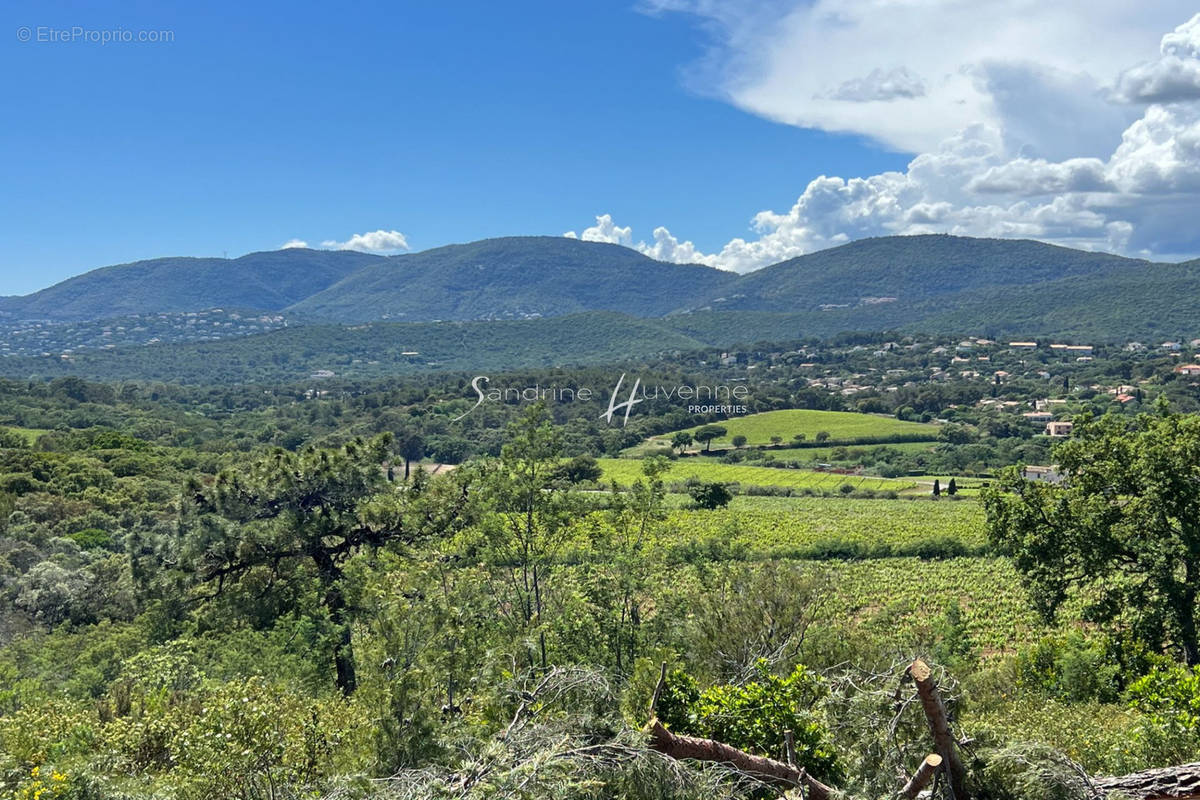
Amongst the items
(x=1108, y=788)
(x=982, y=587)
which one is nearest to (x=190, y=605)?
(x=1108, y=788)

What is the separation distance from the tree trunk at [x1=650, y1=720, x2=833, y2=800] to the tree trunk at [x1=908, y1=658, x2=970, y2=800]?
828 millimetres

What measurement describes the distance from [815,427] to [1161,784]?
347 ft

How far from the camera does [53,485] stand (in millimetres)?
43781

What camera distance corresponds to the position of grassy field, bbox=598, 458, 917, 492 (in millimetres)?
74688

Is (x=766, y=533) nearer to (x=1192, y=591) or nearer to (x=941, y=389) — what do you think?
(x=1192, y=591)

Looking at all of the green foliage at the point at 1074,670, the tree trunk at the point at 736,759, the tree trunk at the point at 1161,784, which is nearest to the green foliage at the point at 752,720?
the tree trunk at the point at 736,759

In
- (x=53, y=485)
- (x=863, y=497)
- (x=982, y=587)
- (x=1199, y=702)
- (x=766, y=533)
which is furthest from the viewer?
(x=863, y=497)

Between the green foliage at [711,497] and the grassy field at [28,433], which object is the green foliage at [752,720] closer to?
the green foliage at [711,497]

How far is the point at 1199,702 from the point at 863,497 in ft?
212

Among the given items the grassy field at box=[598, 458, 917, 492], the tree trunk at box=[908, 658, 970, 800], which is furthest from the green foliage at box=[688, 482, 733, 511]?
the tree trunk at box=[908, 658, 970, 800]

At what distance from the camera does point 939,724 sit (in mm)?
4949

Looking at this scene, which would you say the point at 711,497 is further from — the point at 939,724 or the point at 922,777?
the point at 939,724

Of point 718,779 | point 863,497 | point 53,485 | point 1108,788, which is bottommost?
point 863,497

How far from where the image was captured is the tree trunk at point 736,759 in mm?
5309
